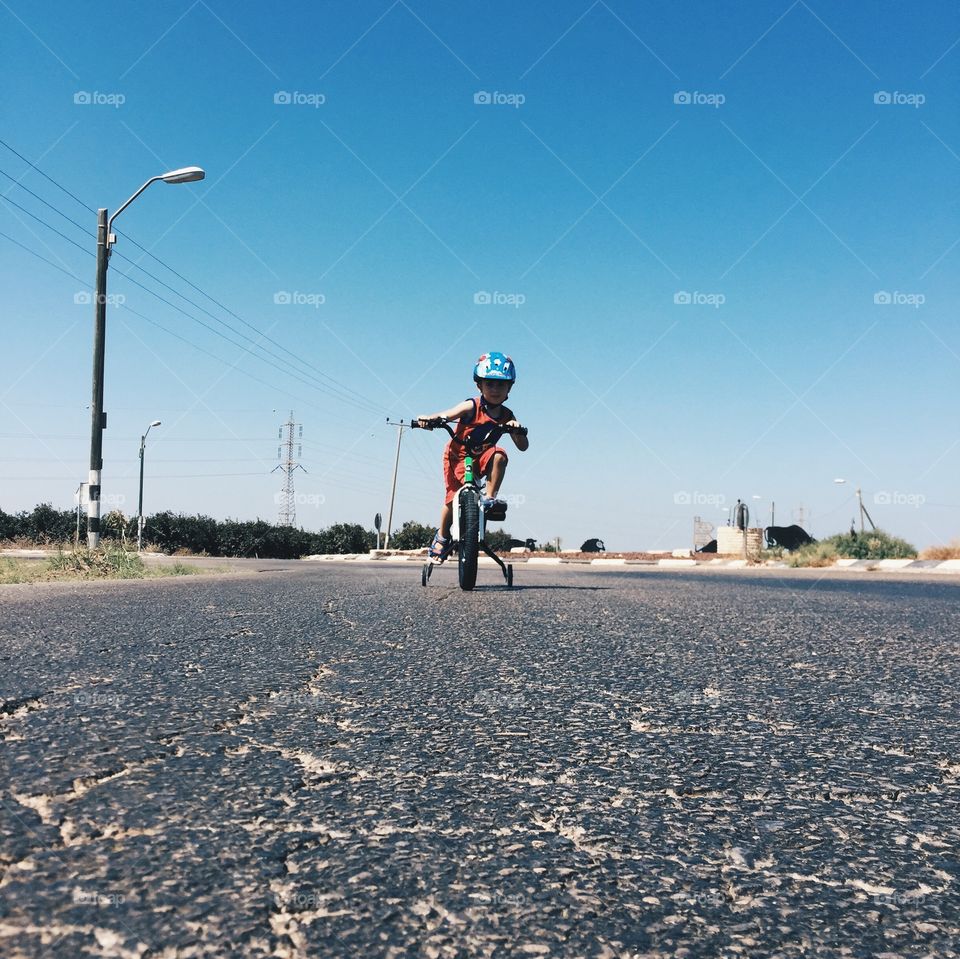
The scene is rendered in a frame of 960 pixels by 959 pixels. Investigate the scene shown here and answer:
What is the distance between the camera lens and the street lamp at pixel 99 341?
14.4 meters

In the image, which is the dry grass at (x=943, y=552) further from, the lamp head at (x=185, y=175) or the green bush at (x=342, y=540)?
the green bush at (x=342, y=540)

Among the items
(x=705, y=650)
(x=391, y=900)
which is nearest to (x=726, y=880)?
(x=391, y=900)

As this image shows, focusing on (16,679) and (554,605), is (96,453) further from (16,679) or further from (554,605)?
(16,679)

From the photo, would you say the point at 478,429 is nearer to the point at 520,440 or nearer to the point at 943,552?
the point at 520,440

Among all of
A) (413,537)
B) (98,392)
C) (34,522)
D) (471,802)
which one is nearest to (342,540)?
(413,537)

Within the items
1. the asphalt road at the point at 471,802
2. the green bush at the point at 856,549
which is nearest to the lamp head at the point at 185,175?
the asphalt road at the point at 471,802

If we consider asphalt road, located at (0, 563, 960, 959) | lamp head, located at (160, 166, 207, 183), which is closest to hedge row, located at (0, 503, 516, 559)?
lamp head, located at (160, 166, 207, 183)

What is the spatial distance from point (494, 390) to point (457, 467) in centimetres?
85

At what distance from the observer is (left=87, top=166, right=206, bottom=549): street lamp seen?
14.4 m

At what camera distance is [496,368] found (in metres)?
8.65

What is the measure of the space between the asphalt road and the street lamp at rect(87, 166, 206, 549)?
10626 millimetres

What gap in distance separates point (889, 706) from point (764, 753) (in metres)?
1.02

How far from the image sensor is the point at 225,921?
1393mm

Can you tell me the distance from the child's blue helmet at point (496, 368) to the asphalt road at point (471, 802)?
4.52m
